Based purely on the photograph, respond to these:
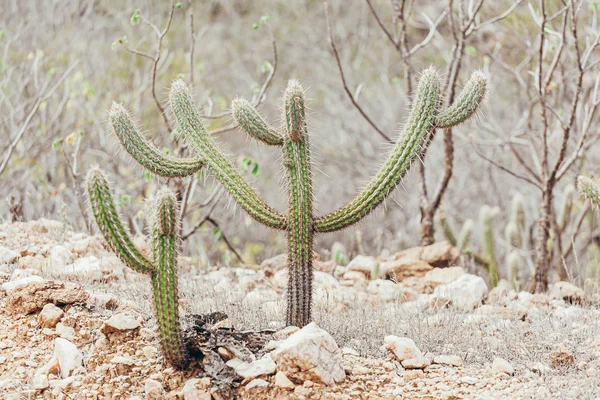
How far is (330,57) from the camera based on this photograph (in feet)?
44.8

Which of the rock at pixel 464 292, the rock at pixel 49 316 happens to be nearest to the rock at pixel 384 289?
the rock at pixel 464 292

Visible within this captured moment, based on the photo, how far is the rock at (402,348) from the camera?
3773 mm

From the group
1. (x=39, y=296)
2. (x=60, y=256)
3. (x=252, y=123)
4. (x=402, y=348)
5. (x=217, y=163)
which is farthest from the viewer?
(x=60, y=256)

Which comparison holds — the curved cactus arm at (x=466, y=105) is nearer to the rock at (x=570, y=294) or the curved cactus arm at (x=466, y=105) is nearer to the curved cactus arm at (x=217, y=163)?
the curved cactus arm at (x=217, y=163)

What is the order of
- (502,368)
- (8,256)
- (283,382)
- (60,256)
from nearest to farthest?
1. (283,382)
2. (502,368)
3. (8,256)
4. (60,256)

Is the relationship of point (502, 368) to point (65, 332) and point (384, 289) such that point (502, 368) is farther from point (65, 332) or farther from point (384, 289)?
point (65, 332)

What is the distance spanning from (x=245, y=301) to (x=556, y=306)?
2230 millimetres

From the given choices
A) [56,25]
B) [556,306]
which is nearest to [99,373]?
[556,306]

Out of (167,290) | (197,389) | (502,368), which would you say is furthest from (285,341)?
(502,368)

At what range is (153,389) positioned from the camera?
3422mm

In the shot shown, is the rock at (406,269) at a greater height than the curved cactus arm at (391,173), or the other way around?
the curved cactus arm at (391,173)

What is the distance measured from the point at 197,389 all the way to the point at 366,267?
9.47 feet

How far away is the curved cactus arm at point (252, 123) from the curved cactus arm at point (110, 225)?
88 cm

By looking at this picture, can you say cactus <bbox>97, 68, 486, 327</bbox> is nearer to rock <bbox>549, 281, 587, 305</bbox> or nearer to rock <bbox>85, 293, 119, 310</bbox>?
rock <bbox>85, 293, 119, 310</bbox>
